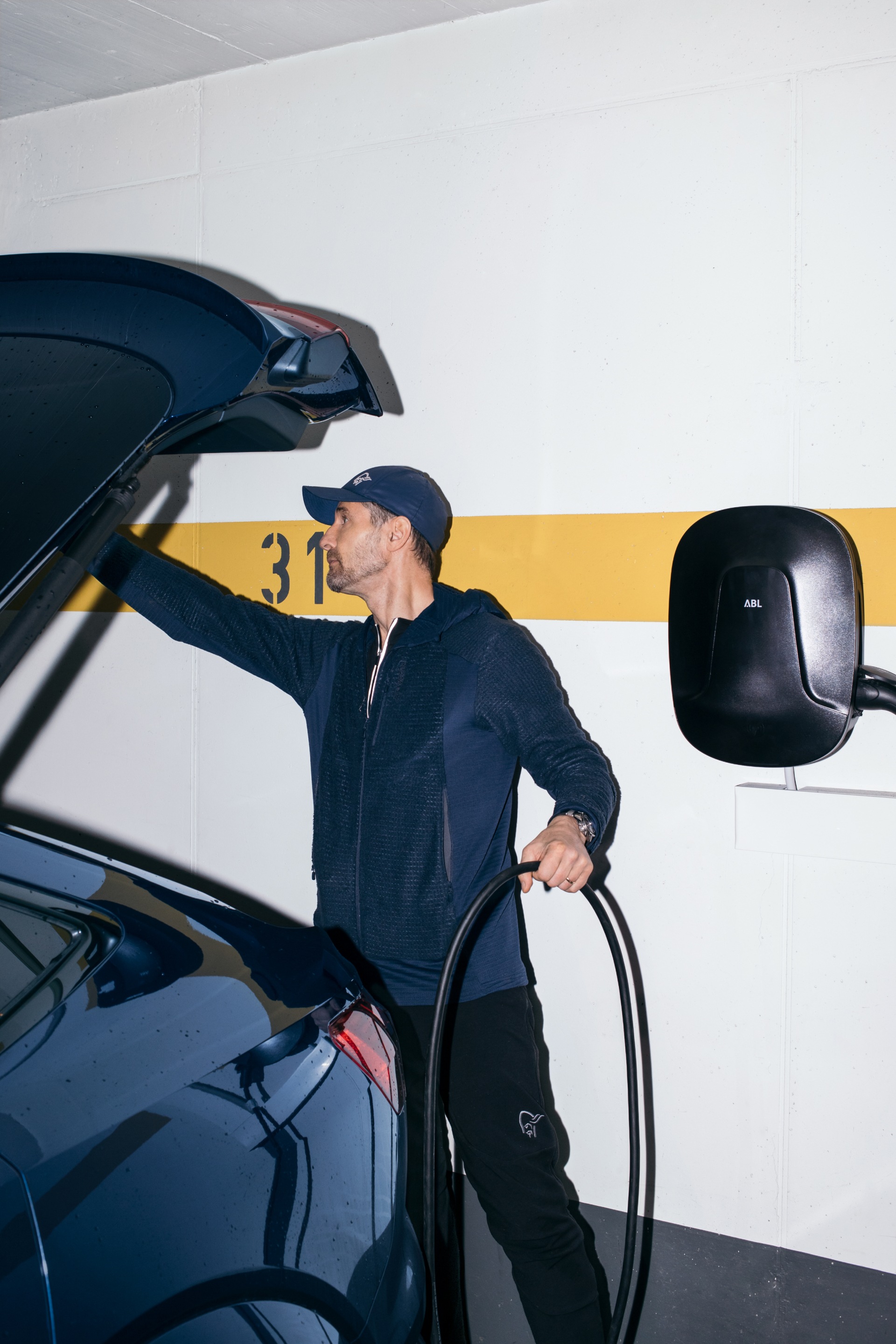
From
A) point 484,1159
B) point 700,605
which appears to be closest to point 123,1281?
point 484,1159

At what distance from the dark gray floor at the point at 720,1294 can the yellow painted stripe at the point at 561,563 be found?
1.63 m

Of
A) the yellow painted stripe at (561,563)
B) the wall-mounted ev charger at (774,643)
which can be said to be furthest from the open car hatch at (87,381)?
the yellow painted stripe at (561,563)

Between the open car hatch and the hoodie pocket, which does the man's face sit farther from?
the open car hatch

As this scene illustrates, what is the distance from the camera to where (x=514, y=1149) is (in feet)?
7.13

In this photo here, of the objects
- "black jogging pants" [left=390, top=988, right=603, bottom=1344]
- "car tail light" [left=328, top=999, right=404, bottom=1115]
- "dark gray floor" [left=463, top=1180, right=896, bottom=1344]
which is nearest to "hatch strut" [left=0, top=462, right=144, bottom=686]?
"car tail light" [left=328, top=999, right=404, bottom=1115]

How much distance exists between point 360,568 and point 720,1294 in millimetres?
1982

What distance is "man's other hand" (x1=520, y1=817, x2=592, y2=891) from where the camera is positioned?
5.90 ft

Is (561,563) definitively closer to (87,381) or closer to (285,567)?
(285,567)

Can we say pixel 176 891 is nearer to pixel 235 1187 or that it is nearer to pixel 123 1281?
pixel 235 1187

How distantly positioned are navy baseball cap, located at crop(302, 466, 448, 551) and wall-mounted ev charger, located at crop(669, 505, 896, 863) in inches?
24.0

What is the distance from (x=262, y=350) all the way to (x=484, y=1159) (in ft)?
5.56

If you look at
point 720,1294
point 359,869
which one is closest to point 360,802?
point 359,869

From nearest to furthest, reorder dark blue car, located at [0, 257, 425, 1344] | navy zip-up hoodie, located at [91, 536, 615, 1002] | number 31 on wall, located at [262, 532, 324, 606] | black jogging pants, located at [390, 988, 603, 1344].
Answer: dark blue car, located at [0, 257, 425, 1344]
black jogging pants, located at [390, 988, 603, 1344]
navy zip-up hoodie, located at [91, 536, 615, 1002]
number 31 on wall, located at [262, 532, 324, 606]

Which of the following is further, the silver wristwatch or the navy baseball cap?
the navy baseball cap
